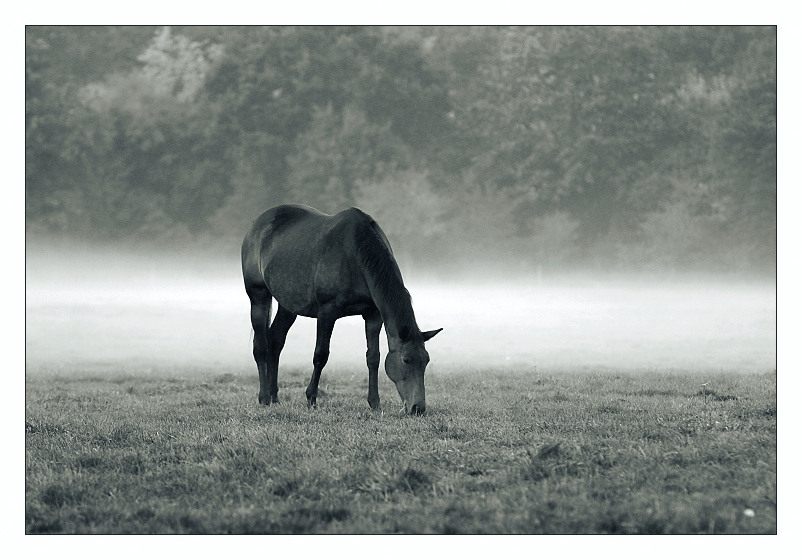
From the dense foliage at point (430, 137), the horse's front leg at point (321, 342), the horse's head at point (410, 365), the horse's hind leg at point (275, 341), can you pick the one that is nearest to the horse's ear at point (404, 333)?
the horse's head at point (410, 365)

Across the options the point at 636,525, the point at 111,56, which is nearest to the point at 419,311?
the point at 111,56

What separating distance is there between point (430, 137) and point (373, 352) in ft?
63.7

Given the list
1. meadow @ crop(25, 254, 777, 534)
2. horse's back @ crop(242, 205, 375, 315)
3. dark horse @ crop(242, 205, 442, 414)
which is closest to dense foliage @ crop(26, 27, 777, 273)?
meadow @ crop(25, 254, 777, 534)

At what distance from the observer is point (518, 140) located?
27922 mm

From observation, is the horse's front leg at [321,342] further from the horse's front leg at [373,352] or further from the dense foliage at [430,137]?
the dense foliage at [430,137]

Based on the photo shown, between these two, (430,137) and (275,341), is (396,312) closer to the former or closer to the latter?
(275,341)

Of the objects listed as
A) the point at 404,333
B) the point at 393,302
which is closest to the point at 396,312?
the point at 393,302

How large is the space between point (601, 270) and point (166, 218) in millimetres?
15804

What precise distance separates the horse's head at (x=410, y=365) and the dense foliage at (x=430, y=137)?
56.6ft

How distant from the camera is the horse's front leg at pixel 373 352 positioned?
34.8ft

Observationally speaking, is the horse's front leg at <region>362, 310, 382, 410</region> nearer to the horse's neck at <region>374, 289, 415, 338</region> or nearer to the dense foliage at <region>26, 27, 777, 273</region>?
the horse's neck at <region>374, 289, 415, 338</region>

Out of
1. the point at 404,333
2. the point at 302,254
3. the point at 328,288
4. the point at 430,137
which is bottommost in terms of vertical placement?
the point at 404,333

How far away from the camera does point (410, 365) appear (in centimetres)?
969

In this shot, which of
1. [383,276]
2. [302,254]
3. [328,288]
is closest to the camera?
[383,276]
